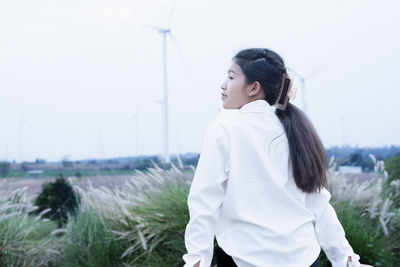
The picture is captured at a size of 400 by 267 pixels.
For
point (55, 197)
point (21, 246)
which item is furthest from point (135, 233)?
point (55, 197)

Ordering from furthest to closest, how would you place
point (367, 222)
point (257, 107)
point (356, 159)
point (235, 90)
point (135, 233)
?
1. point (356, 159)
2. point (367, 222)
3. point (135, 233)
4. point (235, 90)
5. point (257, 107)

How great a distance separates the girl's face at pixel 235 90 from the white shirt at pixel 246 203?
14 centimetres

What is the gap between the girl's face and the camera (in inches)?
81.4

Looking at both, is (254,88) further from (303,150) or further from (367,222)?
(367,222)

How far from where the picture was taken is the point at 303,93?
11336 mm

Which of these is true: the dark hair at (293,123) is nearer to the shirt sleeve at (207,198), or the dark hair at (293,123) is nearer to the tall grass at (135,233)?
the shirt sleeve at (207,198)

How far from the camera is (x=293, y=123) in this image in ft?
6.72

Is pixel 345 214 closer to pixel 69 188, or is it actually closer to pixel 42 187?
pixel 69 188

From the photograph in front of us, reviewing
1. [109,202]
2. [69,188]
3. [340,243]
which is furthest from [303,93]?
[340,243]

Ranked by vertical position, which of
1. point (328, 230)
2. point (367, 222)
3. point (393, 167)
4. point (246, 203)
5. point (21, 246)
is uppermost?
point (246, 203)

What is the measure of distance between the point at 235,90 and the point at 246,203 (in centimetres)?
57

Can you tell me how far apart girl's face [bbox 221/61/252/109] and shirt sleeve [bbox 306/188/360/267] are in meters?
0.55

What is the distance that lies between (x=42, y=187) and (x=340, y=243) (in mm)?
5383

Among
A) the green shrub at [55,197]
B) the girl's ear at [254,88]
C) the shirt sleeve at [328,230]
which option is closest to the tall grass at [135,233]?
the green shrub at [55,197]
